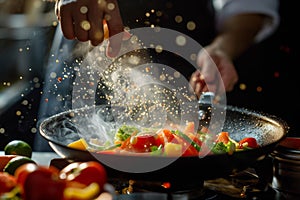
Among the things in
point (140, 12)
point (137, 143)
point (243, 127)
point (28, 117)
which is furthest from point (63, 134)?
point (28, 117)

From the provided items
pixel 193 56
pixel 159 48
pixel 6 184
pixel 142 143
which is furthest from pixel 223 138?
pixel 193 56

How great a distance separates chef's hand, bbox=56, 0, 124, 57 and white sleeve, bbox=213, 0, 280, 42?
1214 mm

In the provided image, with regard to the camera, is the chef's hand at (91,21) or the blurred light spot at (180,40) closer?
the chef's hand at (91,21)

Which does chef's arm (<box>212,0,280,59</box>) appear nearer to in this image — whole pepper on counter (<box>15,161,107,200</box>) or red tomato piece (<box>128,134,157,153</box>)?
red tomato piece (<box>128,134,157,153</box>)

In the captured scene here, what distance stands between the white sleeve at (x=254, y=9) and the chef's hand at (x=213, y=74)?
232 millimetres

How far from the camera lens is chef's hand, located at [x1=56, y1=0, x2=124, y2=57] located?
1740mm

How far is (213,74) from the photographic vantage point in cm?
258

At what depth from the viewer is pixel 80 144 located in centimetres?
175

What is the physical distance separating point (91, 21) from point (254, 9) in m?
1.41

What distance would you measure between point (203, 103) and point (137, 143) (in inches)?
18.4

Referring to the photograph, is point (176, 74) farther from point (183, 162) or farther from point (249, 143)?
point (183, 162)

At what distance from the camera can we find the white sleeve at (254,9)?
2.89 metres

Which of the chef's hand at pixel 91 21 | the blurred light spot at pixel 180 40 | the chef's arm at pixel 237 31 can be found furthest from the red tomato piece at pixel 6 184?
the blurred light spot at pixel 180 40

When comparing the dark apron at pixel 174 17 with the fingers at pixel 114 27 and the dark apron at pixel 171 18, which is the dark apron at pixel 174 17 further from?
the fingers at pixel 114 27
